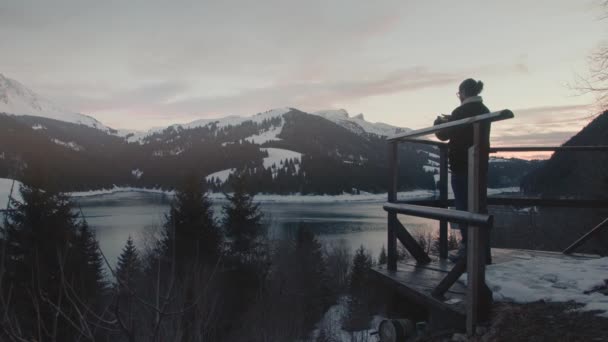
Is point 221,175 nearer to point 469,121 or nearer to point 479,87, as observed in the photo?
point 479,87

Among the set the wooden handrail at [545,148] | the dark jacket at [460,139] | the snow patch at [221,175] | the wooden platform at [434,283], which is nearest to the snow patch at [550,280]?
the wooden platform at [434,283]

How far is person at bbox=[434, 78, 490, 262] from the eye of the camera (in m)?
4.42

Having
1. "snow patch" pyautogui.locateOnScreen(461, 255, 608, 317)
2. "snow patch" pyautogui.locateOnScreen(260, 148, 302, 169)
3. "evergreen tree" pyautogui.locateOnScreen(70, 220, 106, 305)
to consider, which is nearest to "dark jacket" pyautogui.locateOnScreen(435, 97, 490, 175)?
"snow patch" pyautogui.locateOnScreen(461, 255, 608, 317)

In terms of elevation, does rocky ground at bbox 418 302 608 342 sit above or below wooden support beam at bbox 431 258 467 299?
below

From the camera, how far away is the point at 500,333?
300 centimetres

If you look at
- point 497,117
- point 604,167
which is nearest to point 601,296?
point 497,117

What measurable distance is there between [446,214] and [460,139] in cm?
139

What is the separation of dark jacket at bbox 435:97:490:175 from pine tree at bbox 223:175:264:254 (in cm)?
2701

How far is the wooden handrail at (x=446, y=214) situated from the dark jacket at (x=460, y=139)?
0.82 metres

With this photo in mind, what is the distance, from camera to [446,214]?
351 cm

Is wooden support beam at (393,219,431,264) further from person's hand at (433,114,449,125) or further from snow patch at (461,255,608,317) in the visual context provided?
person's hand at (433,114,449,125)

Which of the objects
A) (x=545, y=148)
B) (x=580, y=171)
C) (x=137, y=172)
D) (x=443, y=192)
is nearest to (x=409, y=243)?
(x=443, y=192)

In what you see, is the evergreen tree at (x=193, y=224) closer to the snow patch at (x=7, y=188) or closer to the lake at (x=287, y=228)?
the snow patch at (x=7, y=188)

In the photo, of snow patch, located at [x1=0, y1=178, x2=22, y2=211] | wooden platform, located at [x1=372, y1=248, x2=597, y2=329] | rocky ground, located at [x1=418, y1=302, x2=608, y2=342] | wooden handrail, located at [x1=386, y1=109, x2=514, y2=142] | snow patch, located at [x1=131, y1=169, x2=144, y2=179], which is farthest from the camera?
snow patch, located at [x1=131, y1=169, x2=144, y2=179]
